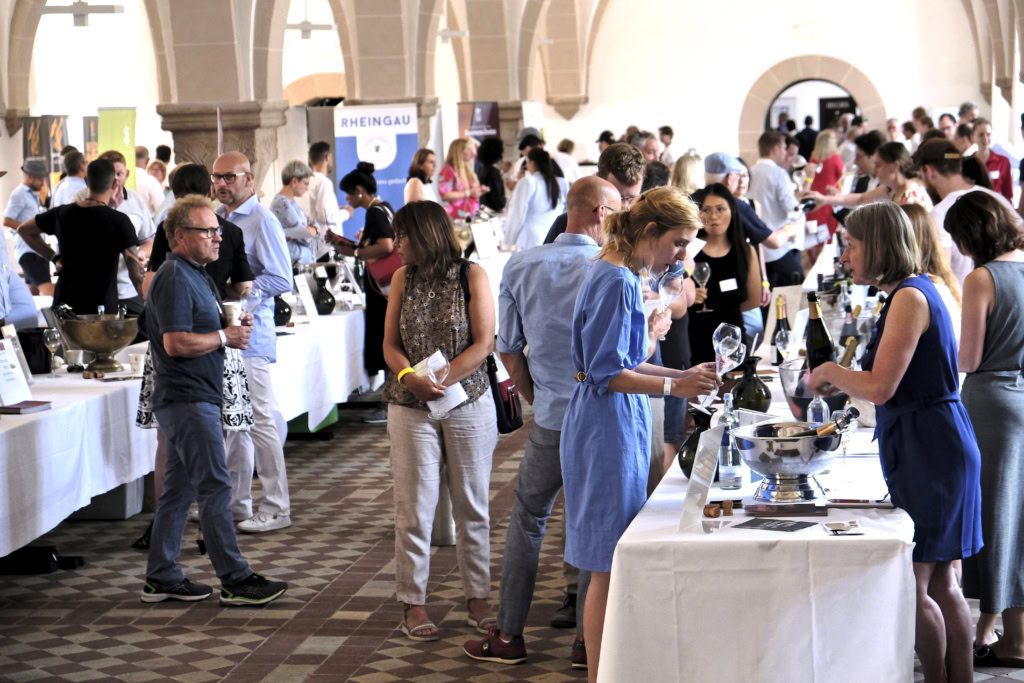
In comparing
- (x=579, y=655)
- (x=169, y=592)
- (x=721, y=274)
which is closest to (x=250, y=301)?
(x=169, y=592)

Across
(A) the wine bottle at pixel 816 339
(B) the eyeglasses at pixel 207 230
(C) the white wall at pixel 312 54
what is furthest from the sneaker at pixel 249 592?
(C) the white wall at pixel 312 54

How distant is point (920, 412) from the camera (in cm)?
318

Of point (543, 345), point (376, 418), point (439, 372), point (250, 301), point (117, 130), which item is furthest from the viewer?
point (117, 130)

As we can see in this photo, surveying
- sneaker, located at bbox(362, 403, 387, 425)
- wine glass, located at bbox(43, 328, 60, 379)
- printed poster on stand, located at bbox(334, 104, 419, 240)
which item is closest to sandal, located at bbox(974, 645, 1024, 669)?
wine glass, located at bbox(43, 328, 60, 379)

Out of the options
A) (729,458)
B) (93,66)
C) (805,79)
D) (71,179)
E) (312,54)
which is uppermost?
(312,54)

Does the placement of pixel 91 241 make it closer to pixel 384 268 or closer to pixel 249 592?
pixel 384 268

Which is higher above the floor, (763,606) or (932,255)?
(932,255)

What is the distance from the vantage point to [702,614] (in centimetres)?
282

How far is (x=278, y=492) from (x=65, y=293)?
169 centimetres

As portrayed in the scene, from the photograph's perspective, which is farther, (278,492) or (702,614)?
(278,492)

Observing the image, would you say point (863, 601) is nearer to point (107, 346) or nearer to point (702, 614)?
point (702, 614)

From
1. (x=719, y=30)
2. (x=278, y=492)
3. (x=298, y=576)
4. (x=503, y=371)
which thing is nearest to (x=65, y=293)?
(x=278, y=492)

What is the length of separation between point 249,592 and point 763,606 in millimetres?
2393

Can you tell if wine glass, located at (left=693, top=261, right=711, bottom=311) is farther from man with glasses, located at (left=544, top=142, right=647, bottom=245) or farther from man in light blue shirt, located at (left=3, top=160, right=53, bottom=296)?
man in light blue shirt, located at (left=3, top=160, right=53, bottom=296)
